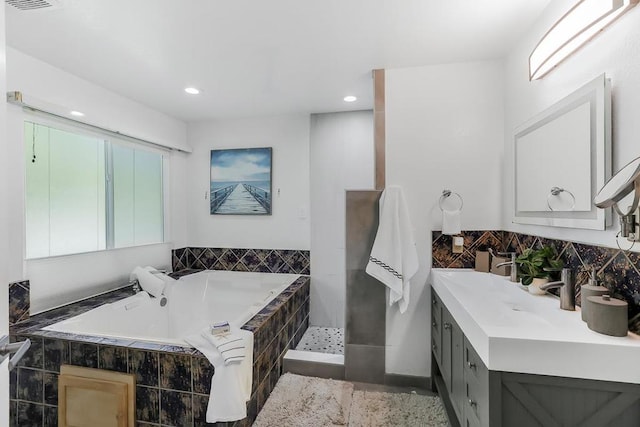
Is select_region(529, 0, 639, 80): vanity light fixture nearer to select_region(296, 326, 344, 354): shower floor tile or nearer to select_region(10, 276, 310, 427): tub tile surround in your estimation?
Answer: select_region(10, 276, 310, 427): tub tile surround

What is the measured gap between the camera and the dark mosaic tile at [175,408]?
1452 mm

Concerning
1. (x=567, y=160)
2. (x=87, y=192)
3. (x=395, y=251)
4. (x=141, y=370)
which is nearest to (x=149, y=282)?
(x=87, y=192)

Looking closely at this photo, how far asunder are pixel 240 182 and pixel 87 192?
1353mm

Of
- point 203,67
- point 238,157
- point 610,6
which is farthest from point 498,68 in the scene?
point 238,157

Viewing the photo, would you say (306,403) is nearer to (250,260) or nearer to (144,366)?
(144,366)

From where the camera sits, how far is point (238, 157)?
10.5ft

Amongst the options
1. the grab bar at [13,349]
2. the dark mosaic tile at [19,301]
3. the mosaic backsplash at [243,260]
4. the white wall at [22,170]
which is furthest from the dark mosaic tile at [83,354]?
the mosaic backsplash at [243,260]

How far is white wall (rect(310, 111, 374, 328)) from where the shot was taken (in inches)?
116

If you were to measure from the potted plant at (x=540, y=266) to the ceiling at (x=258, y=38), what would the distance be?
1272 millimetres

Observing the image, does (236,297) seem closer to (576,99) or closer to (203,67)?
(203,67)

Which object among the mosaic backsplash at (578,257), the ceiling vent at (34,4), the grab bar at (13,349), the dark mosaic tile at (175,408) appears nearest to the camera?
the grab bar at (13,349)

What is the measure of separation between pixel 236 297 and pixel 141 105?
2.09 m

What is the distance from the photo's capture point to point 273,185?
3.15 m

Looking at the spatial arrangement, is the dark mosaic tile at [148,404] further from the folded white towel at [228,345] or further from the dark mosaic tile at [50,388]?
the dark mosaic tile at [50,388]
